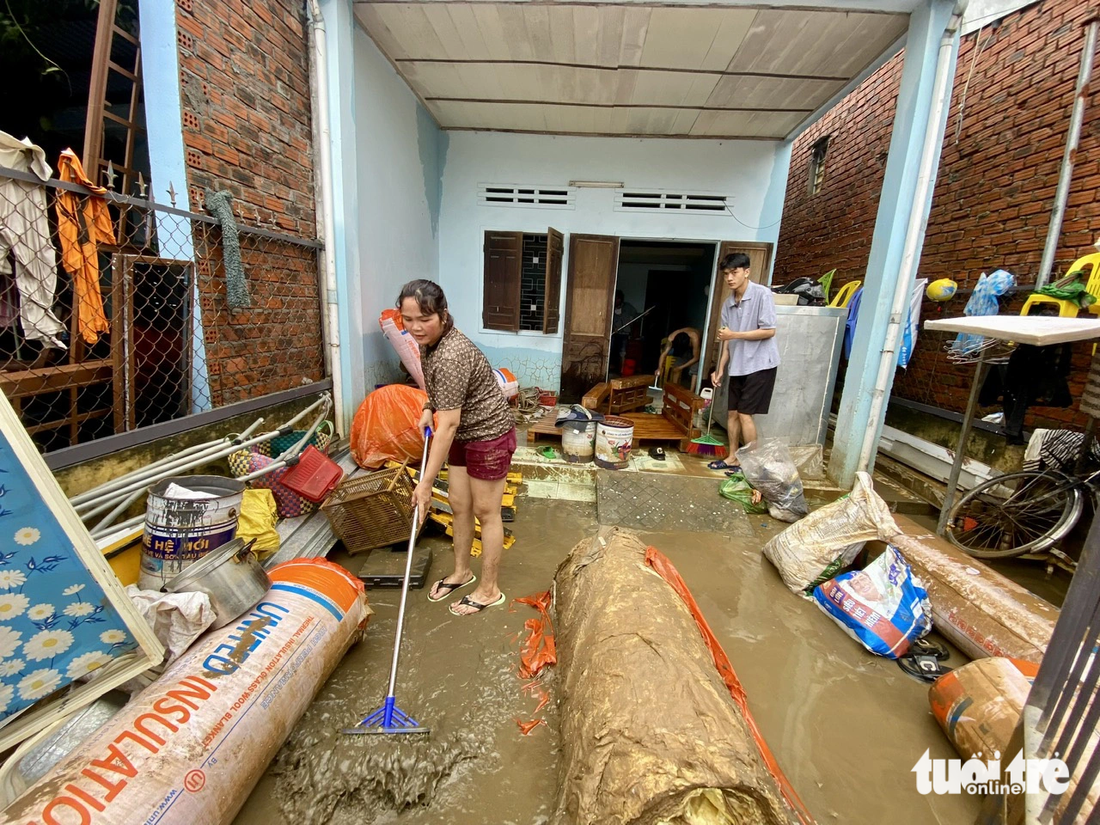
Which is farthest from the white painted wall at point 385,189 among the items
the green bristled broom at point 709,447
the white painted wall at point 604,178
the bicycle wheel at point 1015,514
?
the bicycle wheel at point 1015,514

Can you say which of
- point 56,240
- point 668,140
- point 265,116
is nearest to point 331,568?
point 56,240

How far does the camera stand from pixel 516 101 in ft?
17.4

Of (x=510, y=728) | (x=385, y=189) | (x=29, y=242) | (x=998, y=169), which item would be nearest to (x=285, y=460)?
(x=29, y=242)

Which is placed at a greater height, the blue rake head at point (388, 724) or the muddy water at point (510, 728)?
the blue rake head at point (388, 724)

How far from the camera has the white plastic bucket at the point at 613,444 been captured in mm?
4430

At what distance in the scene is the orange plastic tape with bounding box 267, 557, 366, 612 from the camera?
2109 mm

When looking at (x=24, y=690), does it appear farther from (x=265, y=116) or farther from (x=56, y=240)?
(x=265, y=116)

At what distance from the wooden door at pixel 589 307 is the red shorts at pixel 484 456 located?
4.12 m

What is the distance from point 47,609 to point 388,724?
124cm

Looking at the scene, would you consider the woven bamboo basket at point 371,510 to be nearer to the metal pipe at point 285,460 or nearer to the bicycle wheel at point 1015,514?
the metal pipe at point 285,460

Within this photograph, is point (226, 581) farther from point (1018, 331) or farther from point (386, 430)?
point (1018, 331)

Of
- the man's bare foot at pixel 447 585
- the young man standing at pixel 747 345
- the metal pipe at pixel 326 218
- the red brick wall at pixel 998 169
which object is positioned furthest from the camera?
the young man standing at pixel 747 345

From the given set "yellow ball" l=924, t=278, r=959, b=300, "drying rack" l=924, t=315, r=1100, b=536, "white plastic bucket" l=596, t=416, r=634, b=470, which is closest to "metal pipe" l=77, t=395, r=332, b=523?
"white plastic bucket" l=596, t=416, r=634, b=470

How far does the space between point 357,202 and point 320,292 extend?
91cm
